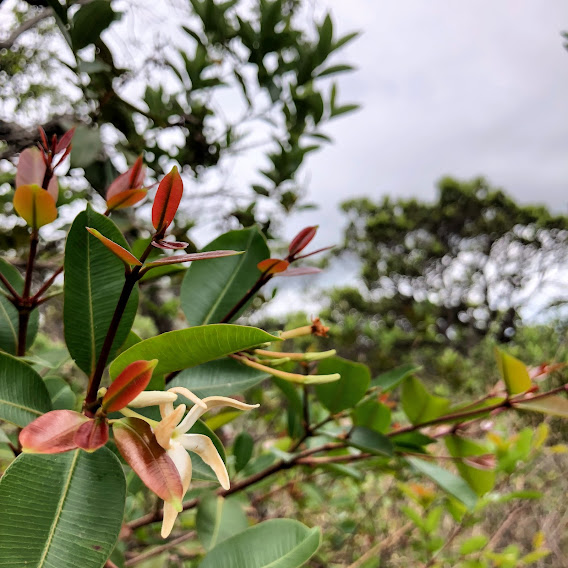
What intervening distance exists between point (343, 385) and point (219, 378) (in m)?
0.24

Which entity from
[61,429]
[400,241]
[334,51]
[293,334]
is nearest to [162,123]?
[334,51]

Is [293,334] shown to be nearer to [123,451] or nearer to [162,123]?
[123,451]

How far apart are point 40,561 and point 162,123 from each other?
0.87 metres

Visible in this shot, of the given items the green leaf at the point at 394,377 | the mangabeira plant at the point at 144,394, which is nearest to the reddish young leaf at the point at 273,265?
the mangabeira plant at the point at 144,394

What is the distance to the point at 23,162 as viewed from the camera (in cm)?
47

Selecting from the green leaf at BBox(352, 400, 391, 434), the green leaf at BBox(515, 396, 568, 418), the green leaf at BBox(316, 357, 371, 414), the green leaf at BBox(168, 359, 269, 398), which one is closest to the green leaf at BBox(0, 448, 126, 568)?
the green leaf at BBox(168, 359, 269, 398)

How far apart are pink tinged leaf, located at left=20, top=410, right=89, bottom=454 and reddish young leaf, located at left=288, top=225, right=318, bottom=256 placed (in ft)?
0.92

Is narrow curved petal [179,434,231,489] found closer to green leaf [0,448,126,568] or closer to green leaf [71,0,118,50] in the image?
green leaf [0,448,126,568]

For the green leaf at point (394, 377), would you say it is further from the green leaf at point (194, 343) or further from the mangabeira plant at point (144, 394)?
the green leaf at point (194, 343)

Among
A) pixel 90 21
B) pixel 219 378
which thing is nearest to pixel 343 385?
pixel 219 378

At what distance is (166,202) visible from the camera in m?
0.29

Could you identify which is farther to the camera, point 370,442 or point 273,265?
point 370,442

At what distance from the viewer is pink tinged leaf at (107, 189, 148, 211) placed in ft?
1.59

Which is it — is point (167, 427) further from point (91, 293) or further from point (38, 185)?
point (38, 185)
